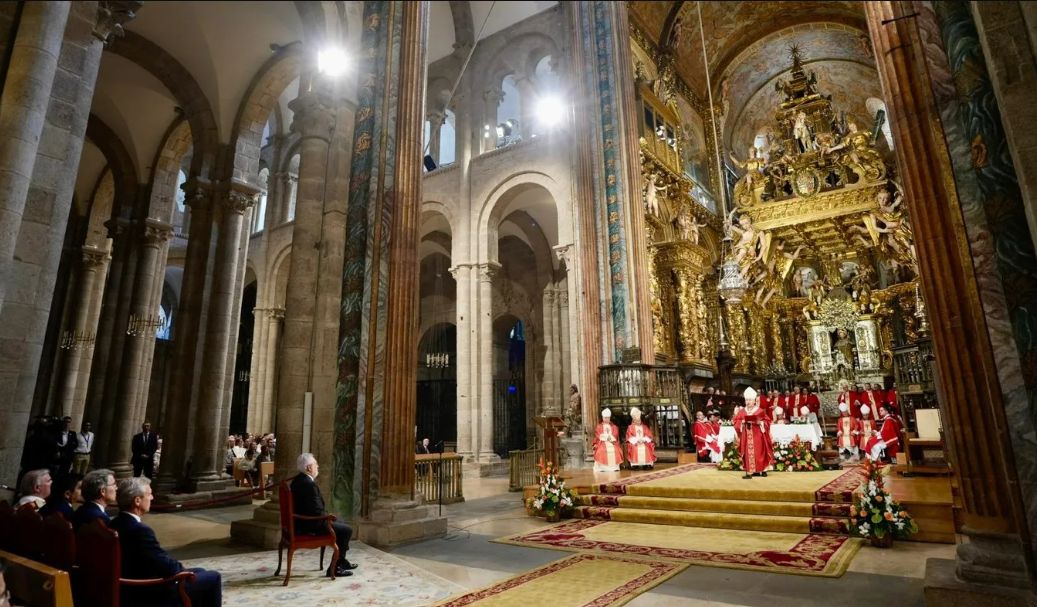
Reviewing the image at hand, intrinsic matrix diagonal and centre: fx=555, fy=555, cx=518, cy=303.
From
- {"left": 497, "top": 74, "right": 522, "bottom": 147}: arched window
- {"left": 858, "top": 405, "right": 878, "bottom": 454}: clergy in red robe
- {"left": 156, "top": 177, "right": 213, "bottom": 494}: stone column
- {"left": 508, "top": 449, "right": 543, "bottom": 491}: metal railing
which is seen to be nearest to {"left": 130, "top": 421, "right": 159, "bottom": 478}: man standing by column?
{"left": 156, "top": 177, "right": 213, "bottom": 494}: stone column

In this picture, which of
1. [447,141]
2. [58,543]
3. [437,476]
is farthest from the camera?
[447,141]

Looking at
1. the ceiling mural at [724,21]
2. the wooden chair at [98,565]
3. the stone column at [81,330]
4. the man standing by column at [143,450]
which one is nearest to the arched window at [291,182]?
the stone column at [81,330]

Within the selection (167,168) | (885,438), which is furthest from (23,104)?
(885,438)

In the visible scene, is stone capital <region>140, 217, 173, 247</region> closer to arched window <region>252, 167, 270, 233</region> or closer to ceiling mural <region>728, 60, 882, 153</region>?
arched window <region>252, 167, 270, 233</region>

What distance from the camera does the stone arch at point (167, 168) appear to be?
41.1 ft

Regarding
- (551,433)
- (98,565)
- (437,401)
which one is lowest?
(98,565)

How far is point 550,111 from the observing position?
607 inches

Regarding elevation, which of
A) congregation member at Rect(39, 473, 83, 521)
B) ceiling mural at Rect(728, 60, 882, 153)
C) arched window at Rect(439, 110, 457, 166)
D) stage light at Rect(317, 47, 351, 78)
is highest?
ceiling mural at Rect(728, 60, 882, 153)

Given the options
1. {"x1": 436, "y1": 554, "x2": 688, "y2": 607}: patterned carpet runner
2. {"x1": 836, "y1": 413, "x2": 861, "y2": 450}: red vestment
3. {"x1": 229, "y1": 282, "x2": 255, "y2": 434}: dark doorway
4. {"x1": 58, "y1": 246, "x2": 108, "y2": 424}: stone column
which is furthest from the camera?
{"x1": 229, "y1": 282, "x2": 255, "y2": 434}: dark doorway

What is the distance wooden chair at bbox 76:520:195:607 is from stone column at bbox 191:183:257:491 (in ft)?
27.6

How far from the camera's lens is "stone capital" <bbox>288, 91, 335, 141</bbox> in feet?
25.5

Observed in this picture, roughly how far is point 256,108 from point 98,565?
10810 millimetres

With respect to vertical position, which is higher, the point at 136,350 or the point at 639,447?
the point at 136,350

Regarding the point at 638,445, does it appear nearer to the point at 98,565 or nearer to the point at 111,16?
the point at 98,565
